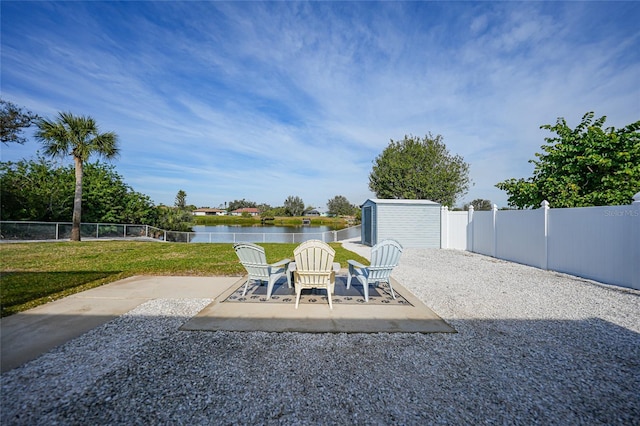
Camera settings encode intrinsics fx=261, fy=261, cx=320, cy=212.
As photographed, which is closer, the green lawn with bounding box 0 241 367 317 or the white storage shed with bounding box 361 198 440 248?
the green lawn with bounding box 0 241 367 317

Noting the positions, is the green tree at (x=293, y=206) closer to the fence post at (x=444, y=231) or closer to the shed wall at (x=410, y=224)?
the shed wall at (x=410, y=224)

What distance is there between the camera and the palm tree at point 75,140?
1300 centimetres

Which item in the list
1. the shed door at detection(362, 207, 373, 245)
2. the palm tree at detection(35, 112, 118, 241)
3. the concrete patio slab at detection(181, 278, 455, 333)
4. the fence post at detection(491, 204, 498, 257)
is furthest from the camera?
the shed door at detection(362, 207, 373, 245)

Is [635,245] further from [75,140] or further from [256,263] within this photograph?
[75,140]

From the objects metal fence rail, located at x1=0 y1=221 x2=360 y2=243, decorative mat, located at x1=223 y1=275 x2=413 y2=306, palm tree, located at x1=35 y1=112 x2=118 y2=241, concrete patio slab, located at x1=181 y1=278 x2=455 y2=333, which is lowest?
concrete patio slab, located at x1=181 y1=278 x2=455 y2=333

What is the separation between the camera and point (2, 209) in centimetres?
1366

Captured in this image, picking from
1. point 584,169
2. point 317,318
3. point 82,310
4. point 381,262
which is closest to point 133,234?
point 82,310

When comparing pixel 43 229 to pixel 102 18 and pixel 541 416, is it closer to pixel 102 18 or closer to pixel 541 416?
pixel 102 18

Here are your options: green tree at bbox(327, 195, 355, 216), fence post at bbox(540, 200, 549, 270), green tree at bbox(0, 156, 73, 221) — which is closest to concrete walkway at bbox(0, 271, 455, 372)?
fence post at bbox(540, 200, 549, 270)

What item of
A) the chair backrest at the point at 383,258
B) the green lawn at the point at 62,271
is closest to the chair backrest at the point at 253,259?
the chair backrest at the point at 383,258

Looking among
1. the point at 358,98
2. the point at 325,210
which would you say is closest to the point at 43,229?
the point at 358,98

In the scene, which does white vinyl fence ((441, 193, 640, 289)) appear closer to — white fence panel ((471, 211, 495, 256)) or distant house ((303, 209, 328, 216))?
white fence panel ((471, 211, 495, 256))

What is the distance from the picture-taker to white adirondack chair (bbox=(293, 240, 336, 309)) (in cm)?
396

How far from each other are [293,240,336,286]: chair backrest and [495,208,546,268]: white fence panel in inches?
274
